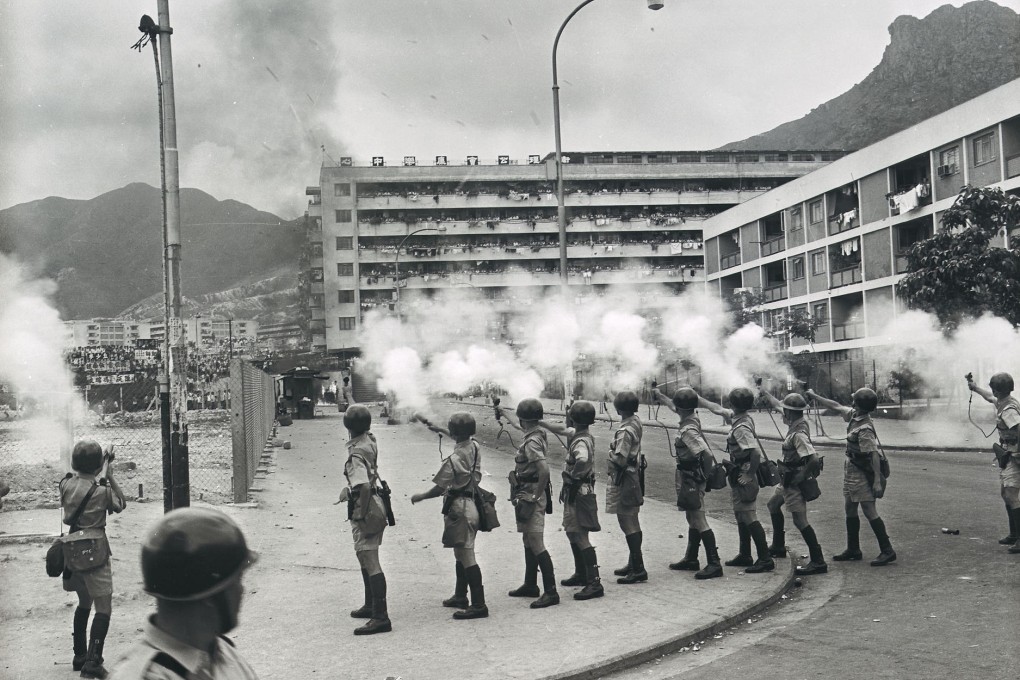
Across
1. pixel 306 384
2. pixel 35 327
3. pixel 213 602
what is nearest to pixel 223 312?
pixel 306 384

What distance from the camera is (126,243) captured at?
89.0ft

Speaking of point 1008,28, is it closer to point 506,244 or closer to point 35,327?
point 506,244

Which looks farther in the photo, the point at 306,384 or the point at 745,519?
the point at 306,384

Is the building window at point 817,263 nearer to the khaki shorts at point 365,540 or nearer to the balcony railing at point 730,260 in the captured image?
the balcony railing at point 730,260

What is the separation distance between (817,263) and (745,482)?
118ft

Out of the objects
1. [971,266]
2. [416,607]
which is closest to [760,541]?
[416,607]

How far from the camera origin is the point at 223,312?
133 feet

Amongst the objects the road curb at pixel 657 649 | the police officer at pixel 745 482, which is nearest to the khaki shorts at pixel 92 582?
the road curb at pixel 657 649

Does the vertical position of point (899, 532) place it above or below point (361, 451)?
below

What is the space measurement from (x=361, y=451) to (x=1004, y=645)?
466 cm

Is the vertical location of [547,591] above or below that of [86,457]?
below

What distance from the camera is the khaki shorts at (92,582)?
593 cm

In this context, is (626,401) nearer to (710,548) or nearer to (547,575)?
(710,548)

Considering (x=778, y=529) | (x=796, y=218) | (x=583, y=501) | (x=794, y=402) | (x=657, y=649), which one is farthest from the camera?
(x=796, y=218)
